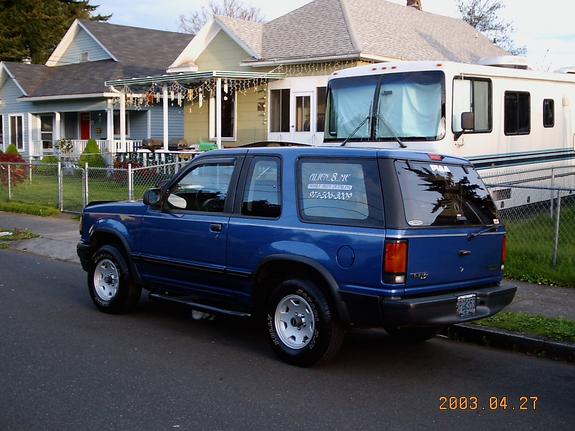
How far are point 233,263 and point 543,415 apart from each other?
9.84 ft

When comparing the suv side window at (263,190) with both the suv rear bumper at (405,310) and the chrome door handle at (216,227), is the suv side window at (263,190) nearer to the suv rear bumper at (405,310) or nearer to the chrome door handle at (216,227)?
the chrome door handle at (216,227)

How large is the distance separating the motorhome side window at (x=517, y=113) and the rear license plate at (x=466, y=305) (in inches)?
335

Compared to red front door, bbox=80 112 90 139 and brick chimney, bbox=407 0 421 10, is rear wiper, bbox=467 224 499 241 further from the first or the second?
red front door, bbox=80 112 90 139

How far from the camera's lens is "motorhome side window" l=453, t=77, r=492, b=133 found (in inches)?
483

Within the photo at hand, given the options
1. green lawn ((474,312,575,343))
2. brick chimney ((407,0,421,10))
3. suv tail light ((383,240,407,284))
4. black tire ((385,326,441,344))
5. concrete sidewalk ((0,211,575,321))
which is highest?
brick chimney ((407,0,421,10))

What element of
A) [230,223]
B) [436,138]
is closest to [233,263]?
[230,223]

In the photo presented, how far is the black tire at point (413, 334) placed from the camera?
7.18 m

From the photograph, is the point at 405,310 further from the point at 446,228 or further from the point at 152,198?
the point at 152,198

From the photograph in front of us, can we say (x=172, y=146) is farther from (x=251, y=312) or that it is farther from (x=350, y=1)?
(x=251, y=312)

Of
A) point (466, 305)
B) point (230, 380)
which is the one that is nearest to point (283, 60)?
point (466, 305)

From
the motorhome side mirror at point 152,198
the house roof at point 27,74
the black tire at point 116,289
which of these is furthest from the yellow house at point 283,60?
the motorhome side mirror at point 152,198

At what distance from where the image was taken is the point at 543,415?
533 cm

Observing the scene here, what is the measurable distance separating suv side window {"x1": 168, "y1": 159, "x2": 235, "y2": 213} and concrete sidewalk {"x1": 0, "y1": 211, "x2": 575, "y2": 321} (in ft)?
12.2

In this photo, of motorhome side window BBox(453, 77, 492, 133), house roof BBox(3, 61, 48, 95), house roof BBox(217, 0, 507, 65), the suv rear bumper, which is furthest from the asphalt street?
house roof BBox(3, 61, 48, 95)
